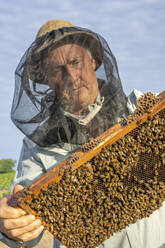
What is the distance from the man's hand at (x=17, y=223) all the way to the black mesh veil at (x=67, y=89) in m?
1.12

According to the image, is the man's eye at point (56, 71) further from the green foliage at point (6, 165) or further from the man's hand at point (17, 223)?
the green foliage at point (6, 165)

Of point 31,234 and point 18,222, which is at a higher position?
point 18,222

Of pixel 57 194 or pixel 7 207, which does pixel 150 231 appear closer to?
pixel 57 194

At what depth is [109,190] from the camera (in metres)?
2.74

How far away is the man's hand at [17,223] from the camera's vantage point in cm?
274

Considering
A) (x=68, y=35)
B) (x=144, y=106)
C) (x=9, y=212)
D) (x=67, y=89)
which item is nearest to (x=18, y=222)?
(x=9, y=212)

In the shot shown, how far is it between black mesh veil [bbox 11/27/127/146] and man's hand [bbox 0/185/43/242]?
1.12 m

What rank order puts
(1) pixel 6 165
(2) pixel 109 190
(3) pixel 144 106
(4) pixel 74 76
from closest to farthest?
(3) pixel 144 106 < (2) pixel 109 190 < (4) pixel 74 76 < (1) pixel 6 165

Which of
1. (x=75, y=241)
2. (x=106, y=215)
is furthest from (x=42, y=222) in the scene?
(x=106, y=215)

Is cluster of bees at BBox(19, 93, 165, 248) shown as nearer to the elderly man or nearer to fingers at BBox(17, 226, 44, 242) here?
fingers at BBox(17, 226, 44, 242)

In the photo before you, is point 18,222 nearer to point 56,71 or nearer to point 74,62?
point 56,71

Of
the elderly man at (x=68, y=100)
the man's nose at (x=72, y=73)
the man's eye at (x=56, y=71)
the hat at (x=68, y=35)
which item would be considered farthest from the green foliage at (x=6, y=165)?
the man's nose at (x=72, y=73)

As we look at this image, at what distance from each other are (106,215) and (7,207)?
1.11 metres

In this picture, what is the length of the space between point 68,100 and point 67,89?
148mm
